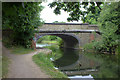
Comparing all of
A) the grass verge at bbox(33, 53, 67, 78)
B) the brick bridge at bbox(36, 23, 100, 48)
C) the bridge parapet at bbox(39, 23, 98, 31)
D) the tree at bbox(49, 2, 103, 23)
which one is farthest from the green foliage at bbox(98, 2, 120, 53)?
the tree at bbox(49, 2, 103, 23)

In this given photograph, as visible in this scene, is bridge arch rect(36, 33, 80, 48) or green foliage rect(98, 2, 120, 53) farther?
bridge arch rect(36, 33, 80, 48)

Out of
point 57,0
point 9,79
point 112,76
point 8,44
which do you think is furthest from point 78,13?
point 8,44

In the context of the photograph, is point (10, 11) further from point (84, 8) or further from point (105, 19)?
point (105, 19)

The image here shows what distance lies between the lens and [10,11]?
1463mm

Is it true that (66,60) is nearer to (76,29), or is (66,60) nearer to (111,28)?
(111,28)

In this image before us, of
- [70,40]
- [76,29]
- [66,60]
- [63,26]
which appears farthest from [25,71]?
[70,40]

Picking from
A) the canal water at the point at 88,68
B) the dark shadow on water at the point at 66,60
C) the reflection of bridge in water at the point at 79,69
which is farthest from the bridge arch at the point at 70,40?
the reflection of bridge in water at the point at 79,69

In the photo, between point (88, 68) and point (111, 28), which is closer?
point (88, 68)

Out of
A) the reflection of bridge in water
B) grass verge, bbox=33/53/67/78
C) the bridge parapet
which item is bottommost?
the reflection of bridge in water

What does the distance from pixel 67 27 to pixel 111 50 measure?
7.06 m

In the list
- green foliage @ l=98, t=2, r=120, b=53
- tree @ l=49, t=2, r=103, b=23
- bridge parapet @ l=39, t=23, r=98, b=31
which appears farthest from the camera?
bridge parapet @ l=39, t=23, r=98, b=31

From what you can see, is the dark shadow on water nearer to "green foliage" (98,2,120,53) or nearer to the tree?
"green foliage" (98,2,120,53)

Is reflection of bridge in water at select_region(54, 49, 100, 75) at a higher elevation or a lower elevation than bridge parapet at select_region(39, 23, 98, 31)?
lower

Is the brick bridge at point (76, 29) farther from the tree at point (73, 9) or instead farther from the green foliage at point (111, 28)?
the tree at point (73, 9)
